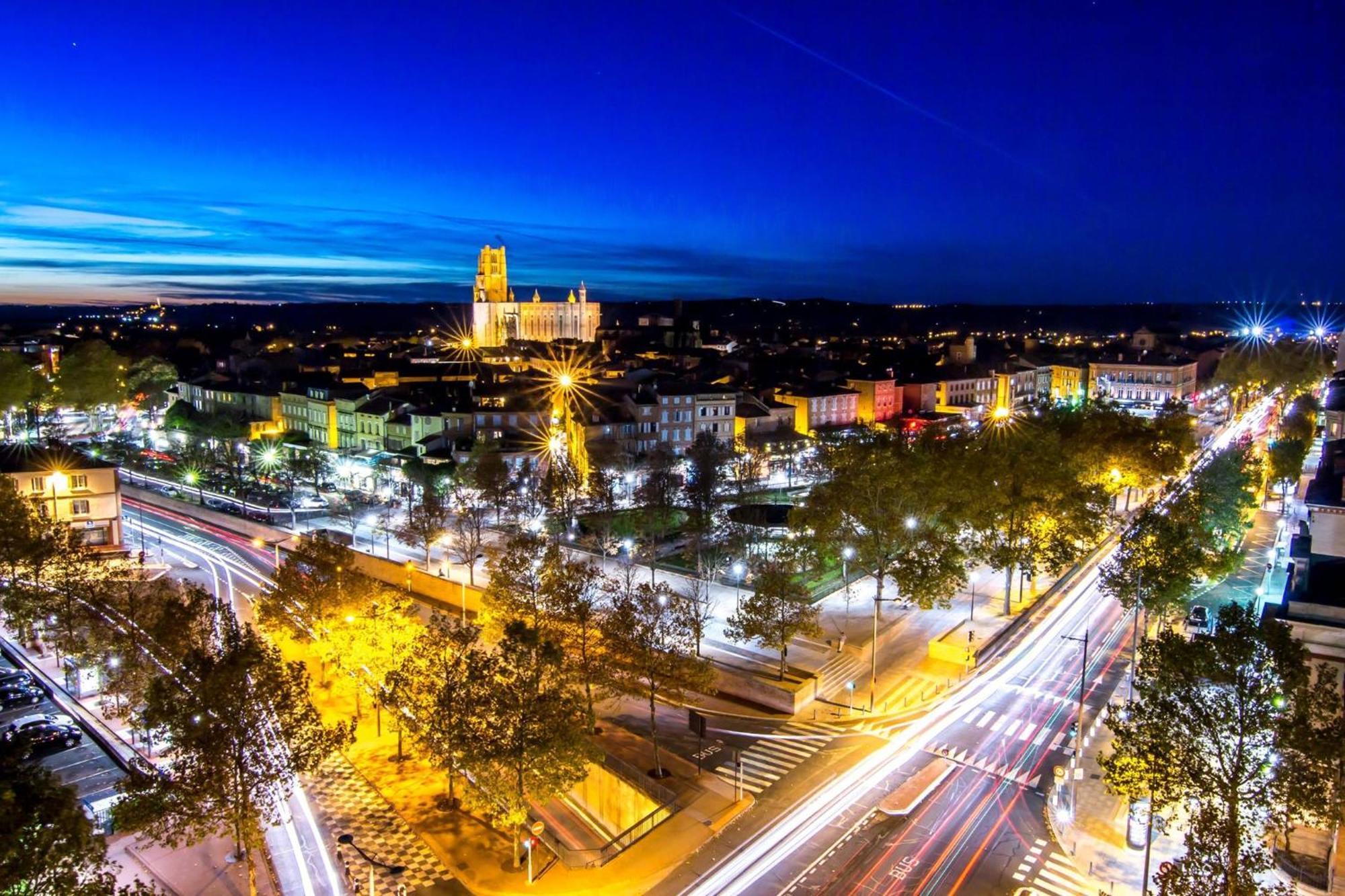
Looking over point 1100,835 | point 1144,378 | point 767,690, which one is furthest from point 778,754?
point 1144,378

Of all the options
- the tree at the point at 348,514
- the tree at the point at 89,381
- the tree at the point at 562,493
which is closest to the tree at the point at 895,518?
the tree at the point at 562,493

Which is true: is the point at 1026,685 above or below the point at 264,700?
below

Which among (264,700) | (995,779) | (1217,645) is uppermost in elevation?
(1217,645)

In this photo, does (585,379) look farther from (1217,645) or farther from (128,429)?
(1217,645)

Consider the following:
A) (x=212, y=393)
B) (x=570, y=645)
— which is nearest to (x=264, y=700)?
(x=570, y=645)

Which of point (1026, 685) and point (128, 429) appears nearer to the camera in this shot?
point (1026, 685)

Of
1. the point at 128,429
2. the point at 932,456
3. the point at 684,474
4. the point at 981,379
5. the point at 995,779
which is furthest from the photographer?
the point at 981,379

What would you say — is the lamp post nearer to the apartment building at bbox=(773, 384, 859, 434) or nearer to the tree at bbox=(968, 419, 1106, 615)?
the tree at bbox=(968, 419, 1106, 615)

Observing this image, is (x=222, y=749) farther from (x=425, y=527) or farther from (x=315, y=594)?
(x=425, y=527)
